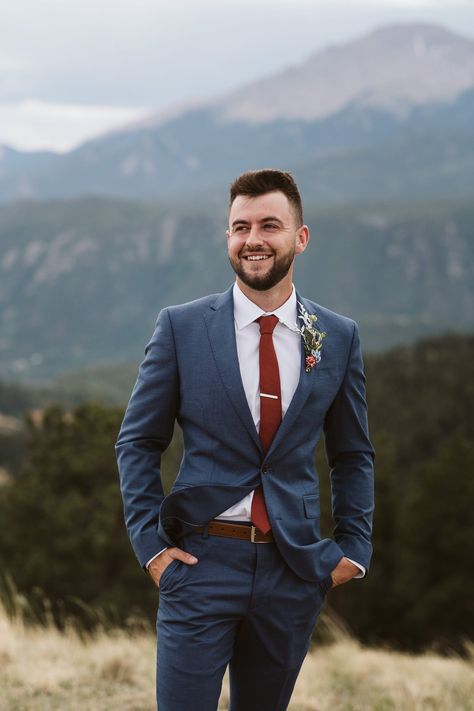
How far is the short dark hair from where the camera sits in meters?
3.32

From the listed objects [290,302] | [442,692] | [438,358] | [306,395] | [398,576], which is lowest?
[438,358]

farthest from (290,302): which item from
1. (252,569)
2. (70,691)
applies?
(70,691)

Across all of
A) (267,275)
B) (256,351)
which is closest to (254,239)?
(267,275)

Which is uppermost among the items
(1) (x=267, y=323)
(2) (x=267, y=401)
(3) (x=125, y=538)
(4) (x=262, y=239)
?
(4) (x=262, y=239)

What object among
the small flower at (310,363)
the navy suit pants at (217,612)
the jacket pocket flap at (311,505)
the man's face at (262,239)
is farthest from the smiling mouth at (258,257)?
the navy suit pants at (217,612)

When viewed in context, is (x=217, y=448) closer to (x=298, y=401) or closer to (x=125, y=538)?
(x=298, y=401)

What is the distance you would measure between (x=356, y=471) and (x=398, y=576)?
30.1 metres

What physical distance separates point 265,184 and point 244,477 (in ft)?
3.33

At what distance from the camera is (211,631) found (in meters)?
3.16

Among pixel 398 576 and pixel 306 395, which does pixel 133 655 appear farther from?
pixel 398 576

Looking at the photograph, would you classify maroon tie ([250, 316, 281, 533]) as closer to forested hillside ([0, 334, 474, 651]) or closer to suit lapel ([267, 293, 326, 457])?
suit lapel ([267, 293, 326, 457])

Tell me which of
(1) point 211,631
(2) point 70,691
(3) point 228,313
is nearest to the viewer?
(1) point 211,631

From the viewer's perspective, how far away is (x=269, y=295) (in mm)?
3385

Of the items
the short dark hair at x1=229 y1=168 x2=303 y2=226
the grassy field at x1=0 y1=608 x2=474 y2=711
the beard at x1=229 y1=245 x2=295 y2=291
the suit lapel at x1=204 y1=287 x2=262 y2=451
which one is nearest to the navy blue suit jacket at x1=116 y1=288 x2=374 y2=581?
the suit lapel at x1=204 y1=287 x2=262 y2=451
